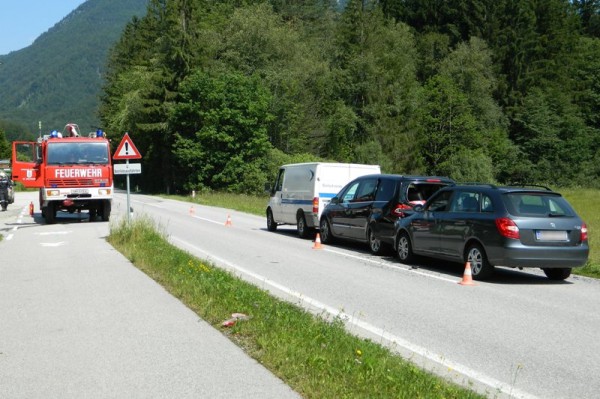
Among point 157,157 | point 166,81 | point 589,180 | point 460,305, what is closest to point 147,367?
point 460,305

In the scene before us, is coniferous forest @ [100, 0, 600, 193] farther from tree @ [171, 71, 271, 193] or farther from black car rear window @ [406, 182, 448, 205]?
black car rear window @ [406, 182, 448, 205]

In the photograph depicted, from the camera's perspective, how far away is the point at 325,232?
1883 centimetres

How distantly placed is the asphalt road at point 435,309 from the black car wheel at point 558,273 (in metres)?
0.19

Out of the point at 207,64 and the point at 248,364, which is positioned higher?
the point at 207,64

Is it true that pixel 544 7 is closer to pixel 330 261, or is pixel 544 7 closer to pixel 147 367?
pixel 330 261

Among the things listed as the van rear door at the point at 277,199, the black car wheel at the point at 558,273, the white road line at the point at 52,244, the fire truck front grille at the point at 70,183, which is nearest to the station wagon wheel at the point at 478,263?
the black car wheel at the point at 558,273

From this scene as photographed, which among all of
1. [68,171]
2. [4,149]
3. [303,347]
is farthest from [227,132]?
[4,149]

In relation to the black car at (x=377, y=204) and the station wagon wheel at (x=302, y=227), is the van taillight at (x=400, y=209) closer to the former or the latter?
the black car at (x=377, y=204)

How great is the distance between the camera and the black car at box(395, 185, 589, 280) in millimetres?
11594

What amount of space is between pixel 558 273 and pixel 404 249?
3.23 meters

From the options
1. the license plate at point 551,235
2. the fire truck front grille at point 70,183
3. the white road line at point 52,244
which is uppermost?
the fire truck front grille at point 70,183

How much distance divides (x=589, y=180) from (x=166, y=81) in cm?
4276

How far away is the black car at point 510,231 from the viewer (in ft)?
38.0

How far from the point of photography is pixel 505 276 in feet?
42.8
